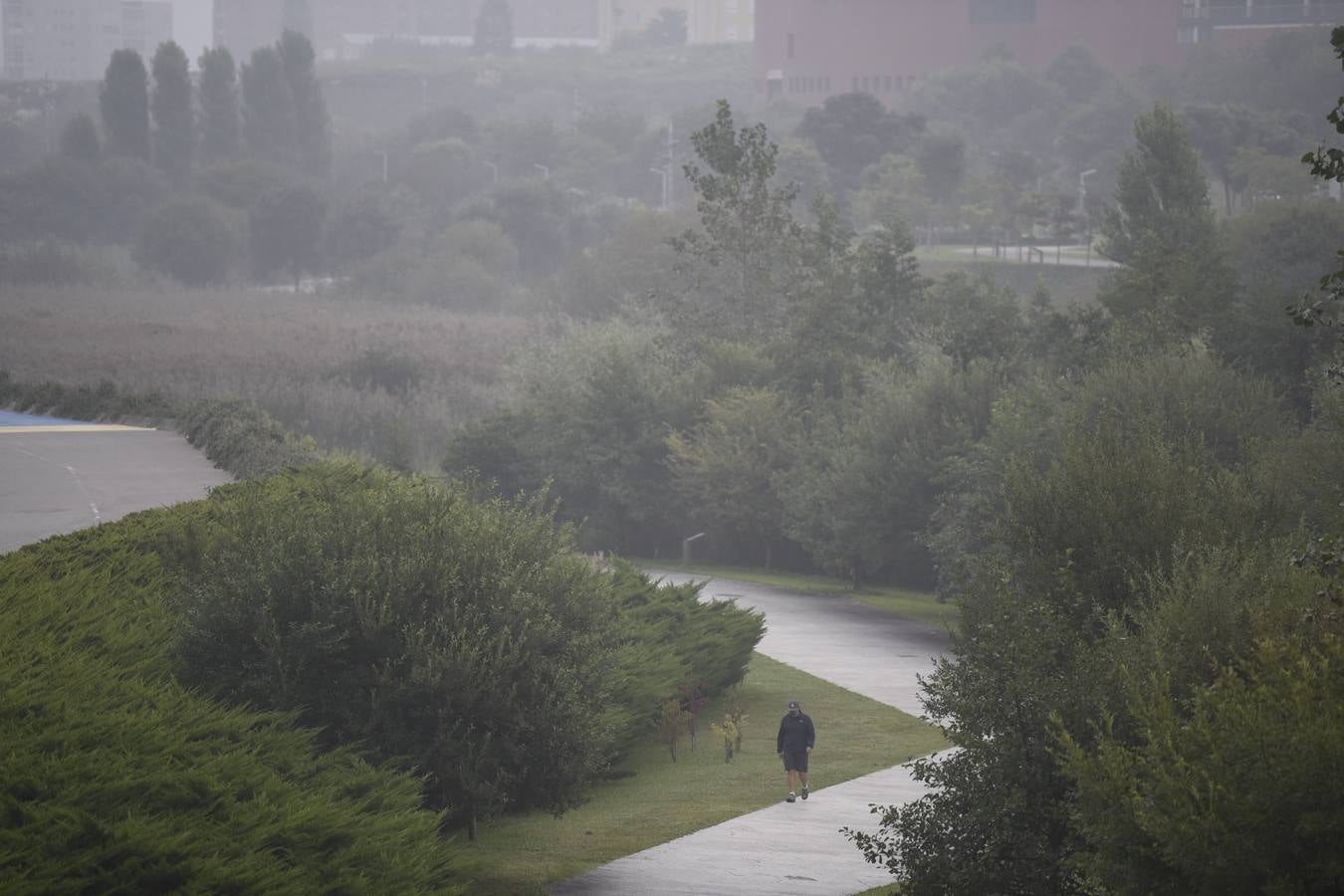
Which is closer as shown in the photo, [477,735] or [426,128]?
[477,735]

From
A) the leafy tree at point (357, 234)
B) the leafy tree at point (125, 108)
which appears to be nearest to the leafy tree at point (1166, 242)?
the leafy tree at point (357, 234)

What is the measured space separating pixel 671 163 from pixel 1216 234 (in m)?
80.2

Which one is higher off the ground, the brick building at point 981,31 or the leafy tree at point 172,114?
the brick building at point 981,31

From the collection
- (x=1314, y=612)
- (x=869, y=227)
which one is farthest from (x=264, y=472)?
(x=869, y=227)

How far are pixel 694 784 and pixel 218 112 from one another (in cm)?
13902

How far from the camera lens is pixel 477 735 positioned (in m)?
22.9

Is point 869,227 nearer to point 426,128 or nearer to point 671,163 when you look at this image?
point 671,163

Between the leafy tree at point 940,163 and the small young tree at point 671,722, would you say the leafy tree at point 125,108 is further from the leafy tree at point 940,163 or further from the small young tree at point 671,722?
the small young tree at point 671,722

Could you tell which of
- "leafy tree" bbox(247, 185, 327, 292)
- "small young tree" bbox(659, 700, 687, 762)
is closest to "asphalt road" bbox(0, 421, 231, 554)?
"small young tree" bbox(659, 700, 687, 762)

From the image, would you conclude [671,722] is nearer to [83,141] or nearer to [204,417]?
[204,417]

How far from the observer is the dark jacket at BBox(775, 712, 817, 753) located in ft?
84.1

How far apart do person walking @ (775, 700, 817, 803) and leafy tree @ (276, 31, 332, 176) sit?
142 meters

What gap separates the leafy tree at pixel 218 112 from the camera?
155125 mm

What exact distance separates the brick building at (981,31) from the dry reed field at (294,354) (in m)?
74.0
